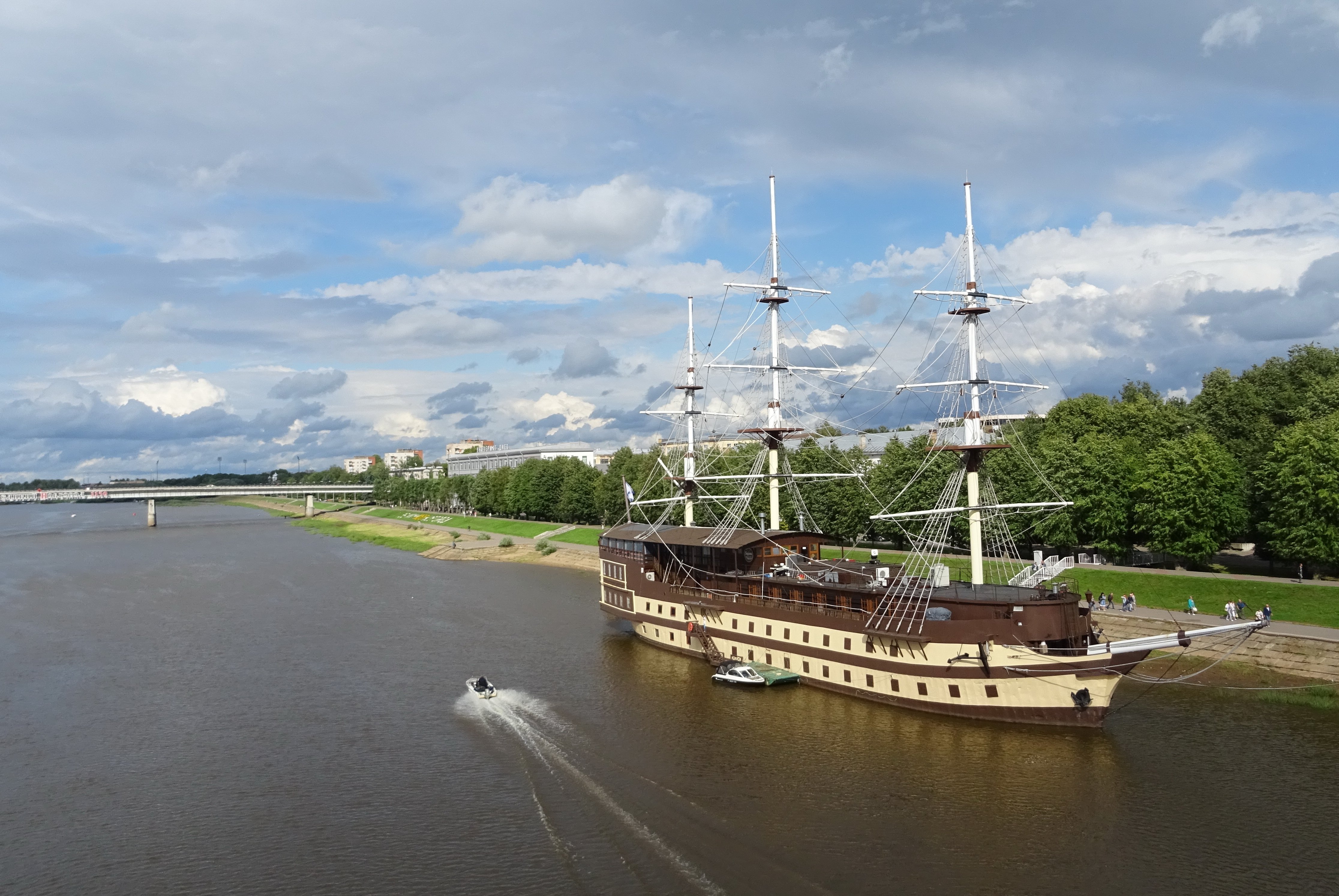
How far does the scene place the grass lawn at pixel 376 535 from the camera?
138 meters

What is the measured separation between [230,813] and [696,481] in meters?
43.3

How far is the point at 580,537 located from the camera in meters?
116

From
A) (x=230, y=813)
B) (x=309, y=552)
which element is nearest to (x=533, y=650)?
(x=230, y=813)

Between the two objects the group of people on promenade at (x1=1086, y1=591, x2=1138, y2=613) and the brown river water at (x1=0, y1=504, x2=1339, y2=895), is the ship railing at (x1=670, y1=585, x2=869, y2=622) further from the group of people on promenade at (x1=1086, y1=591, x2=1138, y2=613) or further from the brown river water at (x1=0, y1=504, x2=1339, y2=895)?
the group of people on promenade at (x1=1086, y1=591, x2=1138, y2=613)

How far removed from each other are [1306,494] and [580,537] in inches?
3260

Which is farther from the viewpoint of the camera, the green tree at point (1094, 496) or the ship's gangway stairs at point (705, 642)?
the green tree at point (1094, 496)

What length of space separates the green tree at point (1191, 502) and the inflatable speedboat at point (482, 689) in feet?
146

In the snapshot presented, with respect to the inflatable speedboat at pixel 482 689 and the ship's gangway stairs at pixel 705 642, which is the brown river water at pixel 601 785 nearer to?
the inflatable speedboat at pixel 482 689

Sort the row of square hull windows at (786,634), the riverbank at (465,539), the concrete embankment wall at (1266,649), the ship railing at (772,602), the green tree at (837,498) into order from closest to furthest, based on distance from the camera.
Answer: the concrete embankment wall at (1266,649), the row of square hull windows at (786,634), the ship railing at (772,602), the green tree at (837,498), the riverbank at (465,539)

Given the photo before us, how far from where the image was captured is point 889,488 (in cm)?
8075

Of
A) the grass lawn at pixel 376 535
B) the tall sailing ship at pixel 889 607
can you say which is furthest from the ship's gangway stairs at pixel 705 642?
the grass lawn at pixel 376 535

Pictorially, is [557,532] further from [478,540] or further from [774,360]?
[774,360]

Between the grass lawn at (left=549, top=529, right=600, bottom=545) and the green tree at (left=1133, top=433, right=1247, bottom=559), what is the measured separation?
6595 cm

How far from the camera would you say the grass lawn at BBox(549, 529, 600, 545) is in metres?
112
